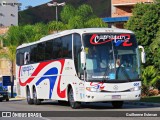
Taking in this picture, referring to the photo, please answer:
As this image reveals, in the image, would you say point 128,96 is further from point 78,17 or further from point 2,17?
point 2,17

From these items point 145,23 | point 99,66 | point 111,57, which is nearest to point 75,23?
point 145,23

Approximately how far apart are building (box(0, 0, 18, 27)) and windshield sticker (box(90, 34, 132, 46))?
367 ft

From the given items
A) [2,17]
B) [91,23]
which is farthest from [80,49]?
[2,17]

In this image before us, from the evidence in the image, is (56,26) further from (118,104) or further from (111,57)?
(111,57)

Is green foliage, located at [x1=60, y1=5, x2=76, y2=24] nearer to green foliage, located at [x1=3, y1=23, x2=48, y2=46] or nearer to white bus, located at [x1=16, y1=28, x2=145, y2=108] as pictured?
green foliage, located at [x1=3, y1=23, x2=48, y2=46]

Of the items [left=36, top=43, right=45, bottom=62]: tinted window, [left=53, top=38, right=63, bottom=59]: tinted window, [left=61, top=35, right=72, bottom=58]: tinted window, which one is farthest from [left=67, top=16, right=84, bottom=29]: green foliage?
[left=61, top=35, right=72, bottom=58]: tinted window

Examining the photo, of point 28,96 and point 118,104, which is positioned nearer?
point 118,104

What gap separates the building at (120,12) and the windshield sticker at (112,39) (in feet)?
133

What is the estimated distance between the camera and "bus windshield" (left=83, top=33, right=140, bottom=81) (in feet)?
87.0

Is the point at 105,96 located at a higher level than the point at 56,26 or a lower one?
lower

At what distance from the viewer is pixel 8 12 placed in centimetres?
14000

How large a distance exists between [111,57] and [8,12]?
115206 millimetres

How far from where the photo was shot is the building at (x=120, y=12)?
69438 mm

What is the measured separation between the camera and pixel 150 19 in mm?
43656
